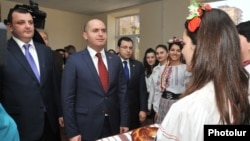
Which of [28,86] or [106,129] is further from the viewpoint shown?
[106,129]

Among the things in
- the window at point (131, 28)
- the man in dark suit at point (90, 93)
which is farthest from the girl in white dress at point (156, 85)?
the window at point (131, 28)

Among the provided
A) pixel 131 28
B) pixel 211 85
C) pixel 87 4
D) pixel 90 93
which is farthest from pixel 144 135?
pixel 131 28

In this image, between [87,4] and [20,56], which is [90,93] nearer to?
[20,56]

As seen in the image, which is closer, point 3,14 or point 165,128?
point 165,128

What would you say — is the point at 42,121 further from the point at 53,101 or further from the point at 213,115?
the point at 213,115

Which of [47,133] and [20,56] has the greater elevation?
[20,56]

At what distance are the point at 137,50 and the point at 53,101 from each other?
5.54m

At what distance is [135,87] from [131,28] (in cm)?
489

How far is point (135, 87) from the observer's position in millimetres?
3031

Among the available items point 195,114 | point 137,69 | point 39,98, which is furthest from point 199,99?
point 137,69

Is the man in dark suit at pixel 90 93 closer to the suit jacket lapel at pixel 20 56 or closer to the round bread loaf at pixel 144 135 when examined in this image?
the suit jacket lapel at pixel 20 56

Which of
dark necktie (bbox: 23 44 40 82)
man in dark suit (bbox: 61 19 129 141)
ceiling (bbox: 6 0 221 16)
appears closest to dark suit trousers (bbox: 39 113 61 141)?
man in dark suit (bbox: 61 19 129 141)

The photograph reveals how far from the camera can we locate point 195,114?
85 centimetres

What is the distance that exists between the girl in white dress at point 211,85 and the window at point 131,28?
6.23 m
